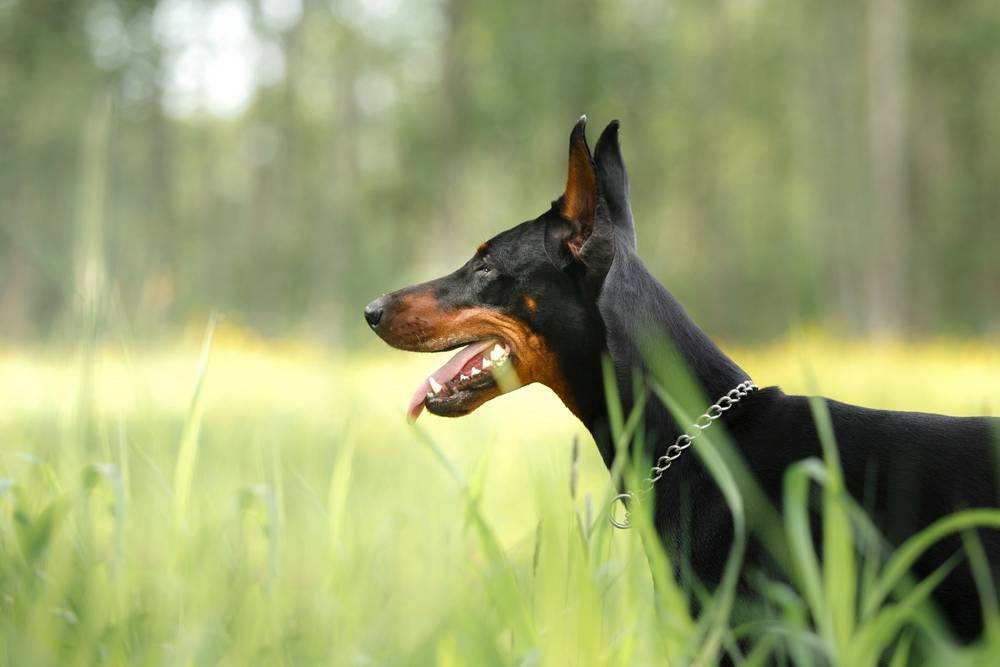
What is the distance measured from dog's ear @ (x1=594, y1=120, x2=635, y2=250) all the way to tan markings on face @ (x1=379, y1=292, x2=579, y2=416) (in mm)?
491

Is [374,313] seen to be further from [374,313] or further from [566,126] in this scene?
[566,126]

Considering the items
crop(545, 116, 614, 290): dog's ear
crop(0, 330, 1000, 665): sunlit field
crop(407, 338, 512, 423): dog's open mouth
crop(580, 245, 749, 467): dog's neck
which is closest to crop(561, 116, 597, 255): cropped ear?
crop(545, 116, 614, 290): dog's ear

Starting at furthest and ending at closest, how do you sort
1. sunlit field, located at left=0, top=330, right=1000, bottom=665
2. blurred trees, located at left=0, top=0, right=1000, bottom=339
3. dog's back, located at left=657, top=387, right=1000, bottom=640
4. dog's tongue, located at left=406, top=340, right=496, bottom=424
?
blurred trees, located at left=0, top=0, right=1000, bottom=339
dog's tongue, located at left=406, top=340, right=496, bottom=424
dog's back, located at left=657, top=387, right=1000, bottom=640
sunlit field, located at left=0, top=330, right=1000, bottom=665

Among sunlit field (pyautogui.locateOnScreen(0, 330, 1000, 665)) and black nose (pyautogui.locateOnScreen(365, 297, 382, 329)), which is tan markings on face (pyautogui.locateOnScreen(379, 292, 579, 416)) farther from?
sunlit field (pyautogui.locateOnScreen(0, 330, 1000, 665))

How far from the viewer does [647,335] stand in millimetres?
2938

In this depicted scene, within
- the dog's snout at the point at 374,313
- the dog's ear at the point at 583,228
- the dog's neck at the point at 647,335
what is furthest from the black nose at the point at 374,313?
the dog's neck at the point at 647,335

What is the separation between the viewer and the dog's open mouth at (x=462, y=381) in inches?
129

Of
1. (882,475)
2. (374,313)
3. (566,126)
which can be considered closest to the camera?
(882,475)

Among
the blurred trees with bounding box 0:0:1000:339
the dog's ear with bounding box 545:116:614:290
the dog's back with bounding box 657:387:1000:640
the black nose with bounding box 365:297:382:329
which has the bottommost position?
the dog's back with bounding box 657:387:1000:640

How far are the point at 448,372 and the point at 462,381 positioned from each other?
59 millimetres

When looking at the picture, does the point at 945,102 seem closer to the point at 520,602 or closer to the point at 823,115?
the point at 823,115

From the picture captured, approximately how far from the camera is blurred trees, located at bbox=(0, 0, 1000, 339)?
15.1 m

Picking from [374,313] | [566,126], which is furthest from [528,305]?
[566,126]

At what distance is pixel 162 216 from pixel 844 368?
13.0 metres
